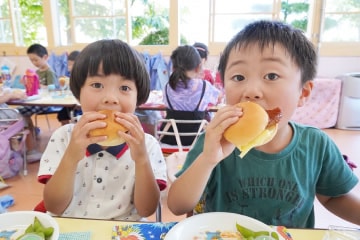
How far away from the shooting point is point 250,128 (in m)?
0.76

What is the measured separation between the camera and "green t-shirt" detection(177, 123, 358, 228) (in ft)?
3.25

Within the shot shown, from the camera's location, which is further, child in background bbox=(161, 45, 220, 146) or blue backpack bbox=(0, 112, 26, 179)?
blue backpack bbox=(0, 112, 26, 179)

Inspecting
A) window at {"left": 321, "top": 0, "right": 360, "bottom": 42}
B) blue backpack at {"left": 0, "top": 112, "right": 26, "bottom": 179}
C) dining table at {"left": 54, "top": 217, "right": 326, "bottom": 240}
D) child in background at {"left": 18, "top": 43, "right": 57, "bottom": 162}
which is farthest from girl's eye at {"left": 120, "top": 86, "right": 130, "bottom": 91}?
window at {"left": 321, "top": 0, "right": 360, "bottom": 42}

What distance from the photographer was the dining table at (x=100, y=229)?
760 mm

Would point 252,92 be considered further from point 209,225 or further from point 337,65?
point 337,65

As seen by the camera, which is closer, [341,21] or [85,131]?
[85,131]

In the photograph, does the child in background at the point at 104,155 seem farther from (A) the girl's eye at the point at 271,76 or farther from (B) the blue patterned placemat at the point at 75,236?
(A) the girl's eye at the point at 271,76

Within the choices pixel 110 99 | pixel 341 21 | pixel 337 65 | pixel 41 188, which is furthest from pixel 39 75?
pixel 341 21

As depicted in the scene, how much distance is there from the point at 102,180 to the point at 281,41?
0.84 meters

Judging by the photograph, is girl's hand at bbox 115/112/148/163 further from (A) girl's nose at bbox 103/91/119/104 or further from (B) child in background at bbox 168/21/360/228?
(B) child in background at bbox 168/21/360/228

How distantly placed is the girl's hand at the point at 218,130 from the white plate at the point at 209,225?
16 centimetres

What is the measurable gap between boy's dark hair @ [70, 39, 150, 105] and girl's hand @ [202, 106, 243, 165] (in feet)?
1.37

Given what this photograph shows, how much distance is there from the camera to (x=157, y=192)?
1.07 metres

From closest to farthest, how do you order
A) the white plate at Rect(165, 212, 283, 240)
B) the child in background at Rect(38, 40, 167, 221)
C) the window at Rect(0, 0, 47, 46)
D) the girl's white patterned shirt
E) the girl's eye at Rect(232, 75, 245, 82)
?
the white plate at Rect(165, 212, 283, 240)
the girl's eye at Rect(232, 75, 245, 82)
the child in background at Rect(38, 40, 167, 221)
the girl's white patterned shirt
the window at Rect(0, 0, 47, 46)
